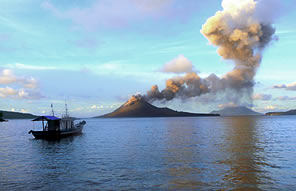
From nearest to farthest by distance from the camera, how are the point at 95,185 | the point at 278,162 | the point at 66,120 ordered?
the point at 95,185 → the point at 278,162 → the point at 66,120

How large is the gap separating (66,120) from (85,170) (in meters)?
52.8

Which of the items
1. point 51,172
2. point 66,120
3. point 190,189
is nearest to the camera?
point 190,189

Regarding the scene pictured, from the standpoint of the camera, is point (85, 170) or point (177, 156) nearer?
point (85, 170)

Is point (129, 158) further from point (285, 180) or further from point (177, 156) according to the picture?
point (285, 180)

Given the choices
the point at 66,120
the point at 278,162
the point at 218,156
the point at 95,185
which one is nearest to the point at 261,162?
the point at 278,162

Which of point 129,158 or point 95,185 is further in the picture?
point 129,158

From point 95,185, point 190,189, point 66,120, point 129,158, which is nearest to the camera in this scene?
point 190,189

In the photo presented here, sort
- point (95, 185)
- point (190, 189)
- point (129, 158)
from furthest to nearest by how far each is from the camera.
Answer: point (129, 158)
point (95, 185)
point (190, 189)

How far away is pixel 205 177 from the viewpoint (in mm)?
23625

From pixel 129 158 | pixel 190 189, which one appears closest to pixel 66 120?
pixel 129 158

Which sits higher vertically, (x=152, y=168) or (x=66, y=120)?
(x=66, y=120)

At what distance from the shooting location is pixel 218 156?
115 feet

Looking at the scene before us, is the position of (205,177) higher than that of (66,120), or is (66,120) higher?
(66,120)

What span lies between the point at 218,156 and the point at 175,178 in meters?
13.9
